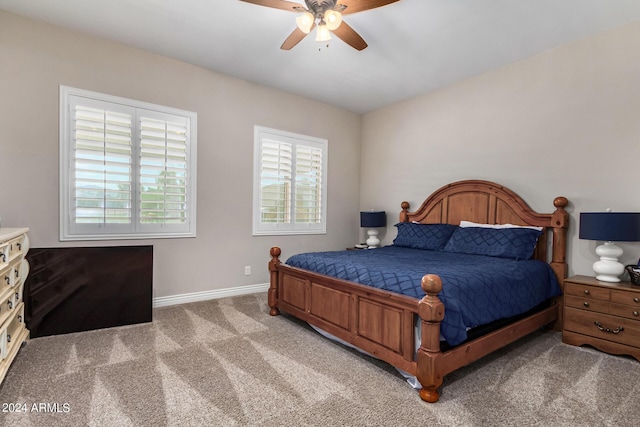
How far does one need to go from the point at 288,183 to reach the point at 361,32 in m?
2.19

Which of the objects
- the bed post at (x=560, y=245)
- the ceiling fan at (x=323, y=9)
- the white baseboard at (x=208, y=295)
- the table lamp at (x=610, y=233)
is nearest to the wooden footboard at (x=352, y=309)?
the white baseboard at (x=208, y=295)

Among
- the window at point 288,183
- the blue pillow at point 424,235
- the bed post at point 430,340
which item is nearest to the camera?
the bed post at point 430,340

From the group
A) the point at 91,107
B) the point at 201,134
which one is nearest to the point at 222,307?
the point at 201,134

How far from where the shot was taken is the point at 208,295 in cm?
392

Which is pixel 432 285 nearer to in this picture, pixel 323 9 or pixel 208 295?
pixel 323 9

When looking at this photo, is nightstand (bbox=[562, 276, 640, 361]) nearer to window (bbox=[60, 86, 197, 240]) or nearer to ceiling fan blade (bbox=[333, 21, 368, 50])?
ceiling fan blade (bbox=[333, 21, 368, 50])

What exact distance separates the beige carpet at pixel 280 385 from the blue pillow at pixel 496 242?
0.80 m

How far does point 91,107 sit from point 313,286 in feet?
9.18

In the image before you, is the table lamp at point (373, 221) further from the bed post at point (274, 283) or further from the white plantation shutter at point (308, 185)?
the bed post at point (274, 283)

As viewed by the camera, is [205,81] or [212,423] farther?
[205,81]

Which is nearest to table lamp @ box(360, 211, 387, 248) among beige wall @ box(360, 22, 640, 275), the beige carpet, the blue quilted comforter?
beige wall @ box(360, 22, 640, 275)

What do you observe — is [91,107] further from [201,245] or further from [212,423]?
[212,423]

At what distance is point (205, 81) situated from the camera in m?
3.88

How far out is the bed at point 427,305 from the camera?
1926mm
